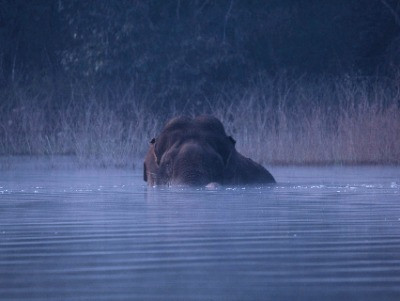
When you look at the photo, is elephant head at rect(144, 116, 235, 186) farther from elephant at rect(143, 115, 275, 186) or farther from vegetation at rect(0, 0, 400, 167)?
vegetation at rect(0, 0, 400, 167)

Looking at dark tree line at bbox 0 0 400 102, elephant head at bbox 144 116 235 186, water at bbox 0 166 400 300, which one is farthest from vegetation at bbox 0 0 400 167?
water at bbox 0 166 400 300

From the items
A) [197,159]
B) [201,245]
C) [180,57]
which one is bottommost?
[201,245]

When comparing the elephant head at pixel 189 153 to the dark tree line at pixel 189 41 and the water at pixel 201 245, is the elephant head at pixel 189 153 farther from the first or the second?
the dark tree line at pixel 189 41

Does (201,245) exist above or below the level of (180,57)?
below

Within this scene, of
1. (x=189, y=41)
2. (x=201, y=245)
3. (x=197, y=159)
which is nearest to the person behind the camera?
(x=201, y=245)

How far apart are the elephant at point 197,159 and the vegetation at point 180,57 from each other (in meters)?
7.21

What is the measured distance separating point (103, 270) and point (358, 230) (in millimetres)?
2107

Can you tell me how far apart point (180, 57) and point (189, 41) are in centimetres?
42

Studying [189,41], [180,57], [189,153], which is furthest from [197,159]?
[189,41]

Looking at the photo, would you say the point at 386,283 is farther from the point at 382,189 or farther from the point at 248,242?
the point at 382,189

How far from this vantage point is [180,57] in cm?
2414

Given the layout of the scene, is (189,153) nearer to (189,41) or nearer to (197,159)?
(197,159)

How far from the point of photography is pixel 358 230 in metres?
6.13

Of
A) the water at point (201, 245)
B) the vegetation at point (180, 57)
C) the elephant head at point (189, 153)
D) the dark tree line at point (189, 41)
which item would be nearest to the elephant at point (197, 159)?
the elephant head at point (189, 153)
